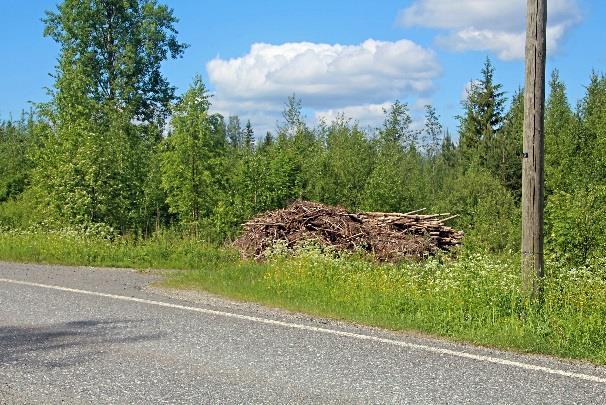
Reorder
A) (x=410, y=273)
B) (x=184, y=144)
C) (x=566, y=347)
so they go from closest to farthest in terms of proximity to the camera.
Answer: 1. (x=566, y=347)
2. (x=410, y=273)
3. (x=184, y=144)

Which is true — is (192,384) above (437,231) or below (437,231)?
below

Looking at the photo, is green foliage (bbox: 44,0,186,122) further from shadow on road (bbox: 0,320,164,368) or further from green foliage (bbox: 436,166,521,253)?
shadow on road (bbox: 0,320,164,368)

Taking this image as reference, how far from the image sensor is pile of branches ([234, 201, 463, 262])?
1759 cm

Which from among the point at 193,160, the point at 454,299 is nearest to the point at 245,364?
the point at 454,299

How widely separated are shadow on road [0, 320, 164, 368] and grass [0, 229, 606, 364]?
2792 millimetres

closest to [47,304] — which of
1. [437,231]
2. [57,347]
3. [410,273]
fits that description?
[57,347]

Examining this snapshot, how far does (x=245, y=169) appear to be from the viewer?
1018 inches

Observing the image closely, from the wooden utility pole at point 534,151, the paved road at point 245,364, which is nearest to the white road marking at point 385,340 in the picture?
the paved road at point 245,364

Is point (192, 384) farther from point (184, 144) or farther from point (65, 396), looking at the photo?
point (184, 144)

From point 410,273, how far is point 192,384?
6239 millimetres

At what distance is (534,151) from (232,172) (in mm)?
18676

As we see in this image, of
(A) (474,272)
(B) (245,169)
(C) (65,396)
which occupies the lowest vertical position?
(C) (65,396)

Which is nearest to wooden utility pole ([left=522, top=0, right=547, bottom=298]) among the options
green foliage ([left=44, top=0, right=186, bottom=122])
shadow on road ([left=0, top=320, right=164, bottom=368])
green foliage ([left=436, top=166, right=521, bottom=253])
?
shadow on road ([left=0, top=320, right=164, bottom=368])

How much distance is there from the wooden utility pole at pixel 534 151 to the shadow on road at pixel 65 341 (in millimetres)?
4963
